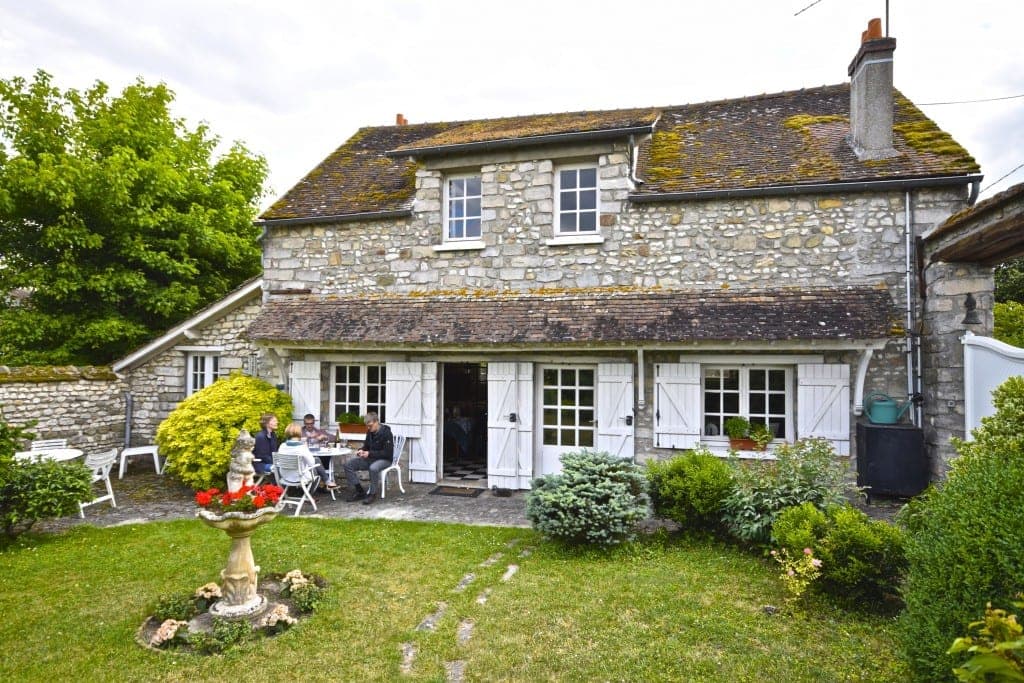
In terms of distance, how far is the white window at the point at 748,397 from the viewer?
8297 mm

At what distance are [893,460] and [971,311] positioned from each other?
89.4 inches

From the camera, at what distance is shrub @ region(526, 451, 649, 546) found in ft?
19.7

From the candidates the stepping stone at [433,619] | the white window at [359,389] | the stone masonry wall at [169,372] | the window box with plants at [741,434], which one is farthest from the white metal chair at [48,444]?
the window box with plants at [741,434]

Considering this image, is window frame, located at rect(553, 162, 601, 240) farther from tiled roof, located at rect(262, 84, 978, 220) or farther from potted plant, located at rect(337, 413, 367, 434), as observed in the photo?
potted plant, located at rect(337, 413, 367, 434)

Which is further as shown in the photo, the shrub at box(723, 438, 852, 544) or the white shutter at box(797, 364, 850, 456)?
the white shutter at box(797, 364, 850, 456)

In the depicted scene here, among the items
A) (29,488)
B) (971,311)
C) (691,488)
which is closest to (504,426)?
(691,488)

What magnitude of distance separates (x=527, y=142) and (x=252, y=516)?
7346 mm

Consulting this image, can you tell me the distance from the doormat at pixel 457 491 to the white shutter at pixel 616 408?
233 cm

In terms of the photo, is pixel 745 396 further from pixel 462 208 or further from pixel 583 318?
pixel 462 208

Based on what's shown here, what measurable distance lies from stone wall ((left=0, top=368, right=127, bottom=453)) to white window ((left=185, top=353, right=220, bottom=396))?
4.73 ft

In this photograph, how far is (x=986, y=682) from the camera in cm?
198

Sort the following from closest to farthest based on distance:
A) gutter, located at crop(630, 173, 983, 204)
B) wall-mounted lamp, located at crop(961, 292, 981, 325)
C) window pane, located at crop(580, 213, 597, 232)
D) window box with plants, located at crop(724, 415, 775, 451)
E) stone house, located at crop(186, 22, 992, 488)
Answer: wall-mounted lamp, located at crop(961, 292, 981, 325) → gutter, located at crop(630, 173, 983, 204) → stone house, located at crop(186, 22, 992, 488) → window box with plants, located at crop(724, 415, 775, 451) → window pane, located at crop(580, 213, 597, 232)

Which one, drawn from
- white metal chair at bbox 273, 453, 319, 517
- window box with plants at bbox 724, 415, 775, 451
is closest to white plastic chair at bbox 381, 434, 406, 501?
white metal chair at bbox 273, 453, 319, 517

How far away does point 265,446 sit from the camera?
8.59 m
